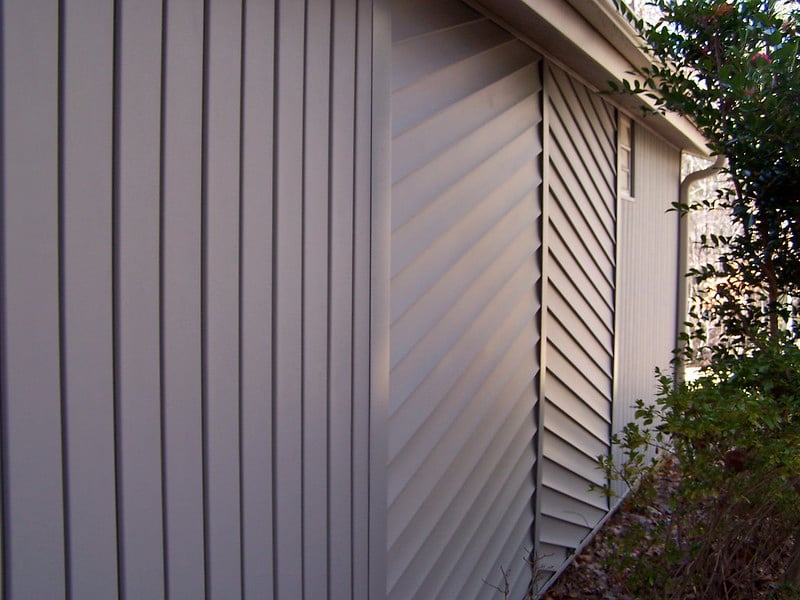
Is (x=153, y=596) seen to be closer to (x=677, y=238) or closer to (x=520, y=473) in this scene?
(x=520, y=473)

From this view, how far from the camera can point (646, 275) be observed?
6965mm

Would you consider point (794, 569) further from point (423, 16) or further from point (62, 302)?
Answer: point (62, 302)

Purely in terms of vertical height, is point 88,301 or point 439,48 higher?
point 439,48

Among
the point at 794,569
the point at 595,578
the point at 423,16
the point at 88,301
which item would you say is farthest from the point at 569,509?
the point at 88,301

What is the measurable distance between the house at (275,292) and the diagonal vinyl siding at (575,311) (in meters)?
0.23

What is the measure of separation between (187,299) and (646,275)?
5895 mm

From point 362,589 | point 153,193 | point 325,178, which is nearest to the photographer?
point 153,193

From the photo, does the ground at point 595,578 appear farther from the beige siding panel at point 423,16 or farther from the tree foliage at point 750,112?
the beige siding panel at point 423,16

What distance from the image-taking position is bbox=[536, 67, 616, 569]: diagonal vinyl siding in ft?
14.9

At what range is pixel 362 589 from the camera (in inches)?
101

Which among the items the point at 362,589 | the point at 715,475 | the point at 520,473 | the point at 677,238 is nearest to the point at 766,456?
the point at 715,475

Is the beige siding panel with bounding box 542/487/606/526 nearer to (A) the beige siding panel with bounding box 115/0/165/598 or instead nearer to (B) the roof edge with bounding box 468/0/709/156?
(B) the roof edge with bounding box 468/0/709/156

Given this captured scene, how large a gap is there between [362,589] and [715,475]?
1630 millimetres

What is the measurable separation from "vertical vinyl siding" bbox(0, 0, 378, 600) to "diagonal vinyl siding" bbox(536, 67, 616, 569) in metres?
2.24
